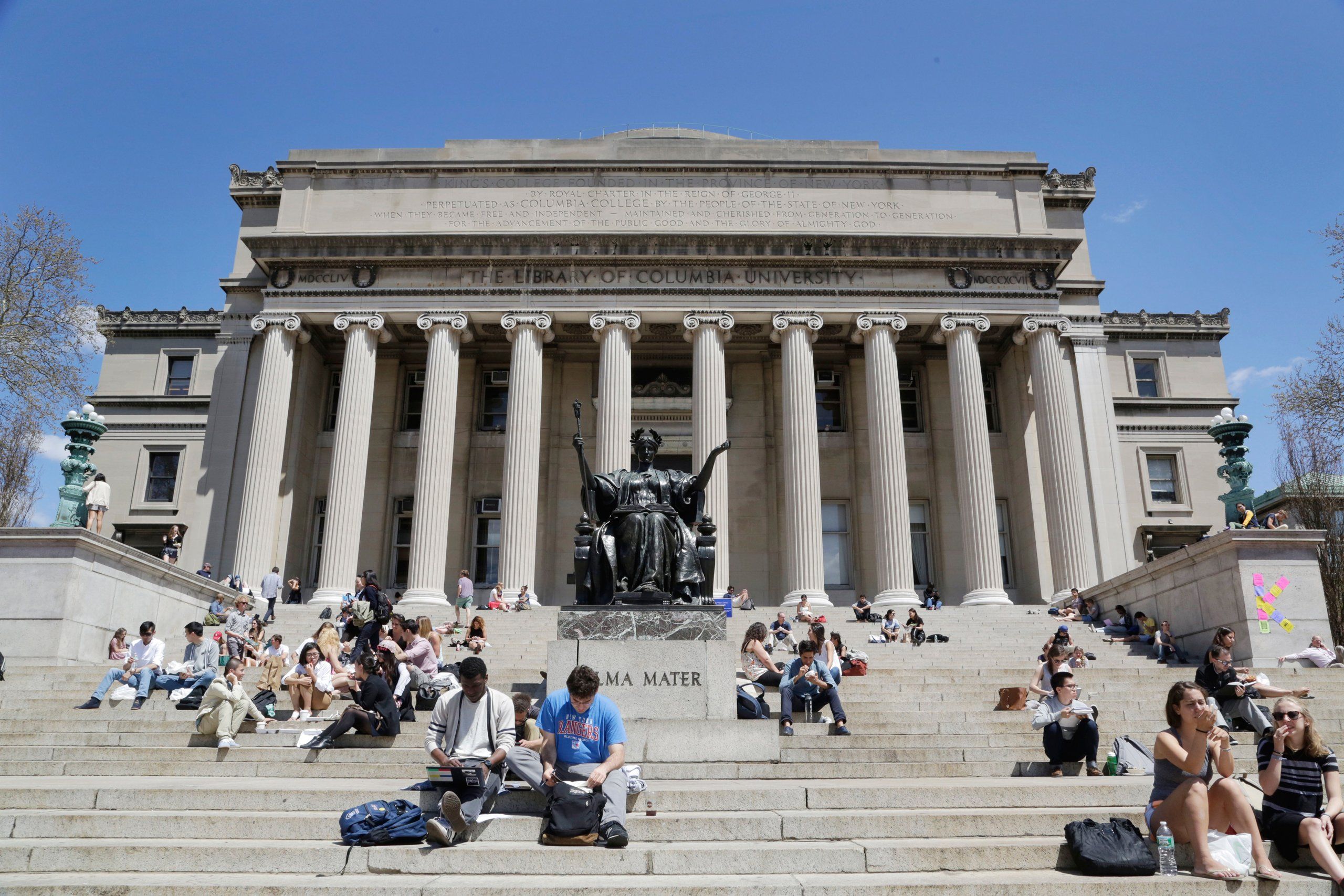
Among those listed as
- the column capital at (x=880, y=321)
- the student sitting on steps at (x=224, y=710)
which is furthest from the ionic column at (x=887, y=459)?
the student sitting on steps at (x=224, y=710)

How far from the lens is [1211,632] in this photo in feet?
57.9

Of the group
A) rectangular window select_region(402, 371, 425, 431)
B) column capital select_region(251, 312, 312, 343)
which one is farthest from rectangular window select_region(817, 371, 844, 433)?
column capital select_region(251, 312, 312, 343)

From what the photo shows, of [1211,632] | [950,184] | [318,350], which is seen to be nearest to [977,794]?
[1211,632]

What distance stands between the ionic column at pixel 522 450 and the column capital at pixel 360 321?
3.86 metres

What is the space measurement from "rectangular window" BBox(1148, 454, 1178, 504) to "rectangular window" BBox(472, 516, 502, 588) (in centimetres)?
2380

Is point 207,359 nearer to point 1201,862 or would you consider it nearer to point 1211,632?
point 1211,632

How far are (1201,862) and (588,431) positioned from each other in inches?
1097

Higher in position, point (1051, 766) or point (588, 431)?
point (588, 431)

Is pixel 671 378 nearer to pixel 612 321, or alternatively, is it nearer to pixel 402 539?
pixel 612 321

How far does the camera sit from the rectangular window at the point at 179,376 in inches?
1414

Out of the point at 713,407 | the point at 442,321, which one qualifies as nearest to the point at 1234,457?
the point at 713,407

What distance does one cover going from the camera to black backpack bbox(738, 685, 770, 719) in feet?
37.6

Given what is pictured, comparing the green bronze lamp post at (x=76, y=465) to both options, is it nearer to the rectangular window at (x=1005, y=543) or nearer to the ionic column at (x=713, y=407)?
the ionic column at (x=713, y=407)

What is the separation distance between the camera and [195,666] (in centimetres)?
1475
